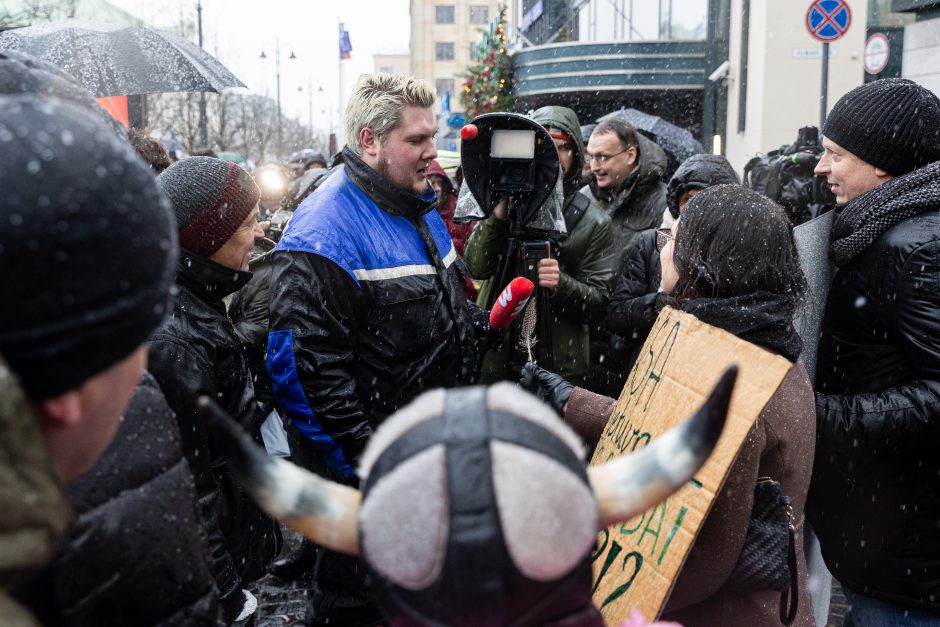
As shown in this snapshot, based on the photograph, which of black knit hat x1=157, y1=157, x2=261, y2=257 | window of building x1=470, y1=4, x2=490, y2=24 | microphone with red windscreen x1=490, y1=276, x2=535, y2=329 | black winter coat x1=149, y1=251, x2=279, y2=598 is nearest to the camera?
black winter coat x1=149, y1=251, x2=279, y2=598

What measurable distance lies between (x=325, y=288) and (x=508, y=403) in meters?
1.91

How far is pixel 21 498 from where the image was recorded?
792 millimetres

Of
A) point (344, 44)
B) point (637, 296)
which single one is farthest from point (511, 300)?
point (344, 44)

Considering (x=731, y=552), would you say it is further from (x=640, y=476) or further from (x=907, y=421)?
(x=640, y=476)

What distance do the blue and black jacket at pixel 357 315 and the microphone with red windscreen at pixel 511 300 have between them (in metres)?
0.19

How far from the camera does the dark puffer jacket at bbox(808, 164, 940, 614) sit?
2.53m

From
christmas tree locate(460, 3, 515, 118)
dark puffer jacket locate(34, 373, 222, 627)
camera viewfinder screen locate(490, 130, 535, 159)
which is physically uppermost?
christmas tree locate(460, 3, 515, 118)

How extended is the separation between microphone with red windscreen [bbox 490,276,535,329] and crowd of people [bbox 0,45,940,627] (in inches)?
7.9

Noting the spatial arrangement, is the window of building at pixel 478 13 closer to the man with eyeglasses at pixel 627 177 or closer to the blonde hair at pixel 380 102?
the man with eyeglasses at pixel 627 177

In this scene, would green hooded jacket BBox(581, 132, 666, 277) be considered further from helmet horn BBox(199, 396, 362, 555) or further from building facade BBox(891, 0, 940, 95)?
building facade BBox(891, 0, 940, 95)

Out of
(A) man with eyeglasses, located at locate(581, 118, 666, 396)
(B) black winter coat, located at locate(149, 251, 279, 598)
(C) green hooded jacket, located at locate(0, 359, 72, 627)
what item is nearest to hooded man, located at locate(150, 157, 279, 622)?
(B) black winter coat, located at locate(149, 251, 279, 598)

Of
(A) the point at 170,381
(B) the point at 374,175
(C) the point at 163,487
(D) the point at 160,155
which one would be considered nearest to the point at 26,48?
(D) the point at 160,155

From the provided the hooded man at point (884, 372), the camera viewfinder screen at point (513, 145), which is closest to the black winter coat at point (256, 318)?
the camera viewfinder screen at point (513, 145)

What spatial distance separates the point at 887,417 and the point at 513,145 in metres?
1.97
